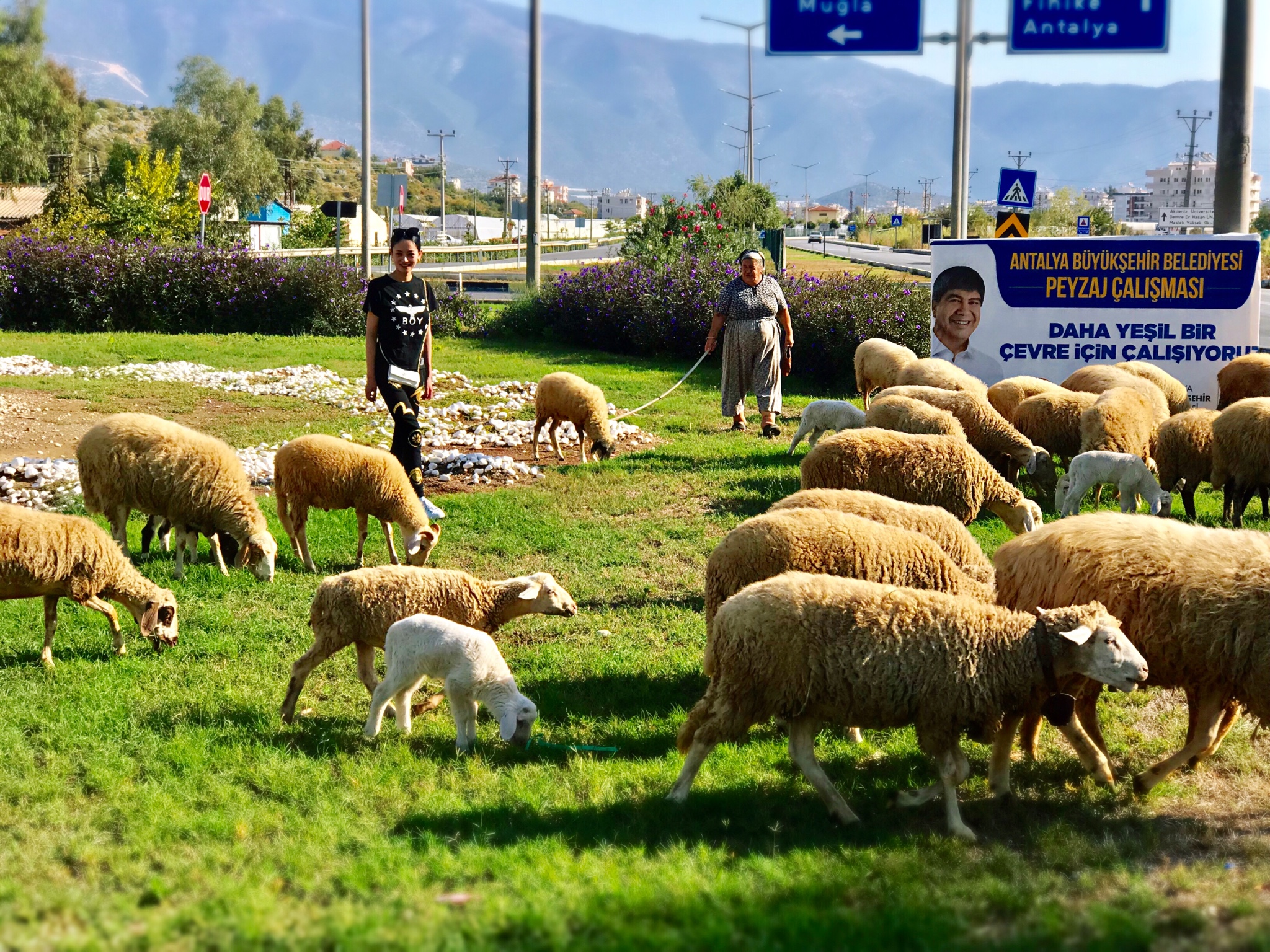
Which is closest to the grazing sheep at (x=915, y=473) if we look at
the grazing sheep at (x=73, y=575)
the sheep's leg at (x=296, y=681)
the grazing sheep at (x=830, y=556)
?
the grazing sheep at (x=830, y=556)

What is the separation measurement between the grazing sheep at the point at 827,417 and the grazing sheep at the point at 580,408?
2.02 metres

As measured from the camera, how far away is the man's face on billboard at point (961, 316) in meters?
14.6

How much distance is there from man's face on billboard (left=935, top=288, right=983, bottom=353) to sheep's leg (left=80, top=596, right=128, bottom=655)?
10.6 m

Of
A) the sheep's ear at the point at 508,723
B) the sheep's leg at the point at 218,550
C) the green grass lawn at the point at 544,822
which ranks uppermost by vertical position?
the sheep's leg at the point at 218,550

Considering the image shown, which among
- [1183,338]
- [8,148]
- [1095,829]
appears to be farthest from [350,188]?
[1095,829]

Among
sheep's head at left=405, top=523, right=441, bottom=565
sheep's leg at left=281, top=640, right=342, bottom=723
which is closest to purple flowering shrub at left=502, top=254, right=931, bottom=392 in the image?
sheep's head at left=405, top=523, right=441, bottom=565

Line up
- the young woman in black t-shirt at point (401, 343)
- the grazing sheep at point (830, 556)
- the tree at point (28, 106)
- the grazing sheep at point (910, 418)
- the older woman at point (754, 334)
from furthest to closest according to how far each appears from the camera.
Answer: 1. the tree at point (28, 106)
2. the older woman at point (754, 334)
3. the grazing sheep at point (910, 418)
4. the young woman in black t-shirt at point (401, 343)
5. the grazing sheep at point (830, 556)

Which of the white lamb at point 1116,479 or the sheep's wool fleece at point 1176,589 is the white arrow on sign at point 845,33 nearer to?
the white lamb at point 1116,479

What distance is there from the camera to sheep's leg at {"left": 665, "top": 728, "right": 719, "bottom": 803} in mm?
4996

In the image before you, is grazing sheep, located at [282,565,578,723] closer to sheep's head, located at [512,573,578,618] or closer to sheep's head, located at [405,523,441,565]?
sheep's head, located at [512,573,578,618]

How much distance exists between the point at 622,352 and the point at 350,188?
4621 inches

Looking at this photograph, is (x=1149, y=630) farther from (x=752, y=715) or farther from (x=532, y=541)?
(x=532, y=541)

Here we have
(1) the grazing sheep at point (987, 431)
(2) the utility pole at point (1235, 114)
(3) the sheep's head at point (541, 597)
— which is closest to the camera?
(3) the sheep's head at point (541, 597)

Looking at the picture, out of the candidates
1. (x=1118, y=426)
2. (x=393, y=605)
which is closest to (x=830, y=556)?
(x=393, y=605)
